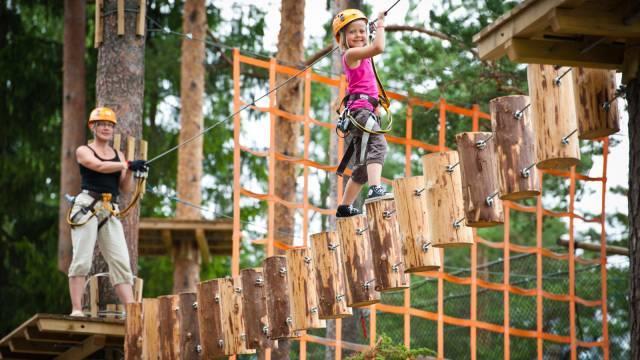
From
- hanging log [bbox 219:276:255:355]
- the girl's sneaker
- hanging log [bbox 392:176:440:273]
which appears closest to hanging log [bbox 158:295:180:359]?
hanging log [bbox 219:276:255:355]

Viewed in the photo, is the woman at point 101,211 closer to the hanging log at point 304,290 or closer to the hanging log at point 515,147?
the hanging log at point 304,290

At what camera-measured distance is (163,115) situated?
17.8 m

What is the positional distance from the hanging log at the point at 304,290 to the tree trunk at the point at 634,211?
241cm

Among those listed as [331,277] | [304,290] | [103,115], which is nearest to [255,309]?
[304,290]

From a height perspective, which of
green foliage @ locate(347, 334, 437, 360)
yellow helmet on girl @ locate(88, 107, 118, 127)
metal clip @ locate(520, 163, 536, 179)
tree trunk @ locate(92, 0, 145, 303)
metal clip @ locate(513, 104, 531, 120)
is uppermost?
tree trunk @ locate(92, 0, 145, 303)

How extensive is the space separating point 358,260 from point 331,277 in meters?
0.28

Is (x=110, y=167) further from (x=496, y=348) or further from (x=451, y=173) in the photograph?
(x=496, y=348)

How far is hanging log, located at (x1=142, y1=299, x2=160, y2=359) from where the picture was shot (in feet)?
27.2

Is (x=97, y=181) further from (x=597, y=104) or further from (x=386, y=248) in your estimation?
(x=597, y=104)

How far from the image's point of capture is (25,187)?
626 inches

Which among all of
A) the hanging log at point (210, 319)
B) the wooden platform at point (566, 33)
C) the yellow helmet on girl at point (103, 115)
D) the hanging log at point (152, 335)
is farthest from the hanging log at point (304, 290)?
the yellow helmet on girl at point (103, 115)

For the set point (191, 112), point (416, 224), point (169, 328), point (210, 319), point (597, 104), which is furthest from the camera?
point (191, 112)

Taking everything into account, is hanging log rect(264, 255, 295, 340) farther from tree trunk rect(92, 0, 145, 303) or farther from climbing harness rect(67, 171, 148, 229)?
tree trunk rect(92, 0, 145, 303)

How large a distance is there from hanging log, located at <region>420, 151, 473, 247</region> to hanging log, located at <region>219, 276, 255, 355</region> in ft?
6.70
